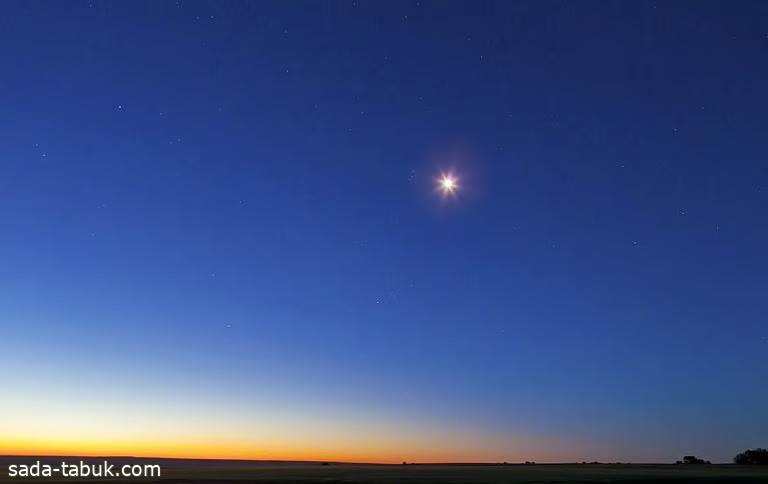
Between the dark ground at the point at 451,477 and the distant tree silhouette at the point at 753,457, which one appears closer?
the dark ground at the point at 451,477

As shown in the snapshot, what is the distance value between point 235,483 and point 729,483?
43793mm

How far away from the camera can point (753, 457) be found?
15675 centimetres

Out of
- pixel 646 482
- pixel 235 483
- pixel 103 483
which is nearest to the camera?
pixel 103 483

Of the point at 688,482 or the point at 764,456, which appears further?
the point at 764,456

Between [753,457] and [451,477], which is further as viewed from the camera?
[753,457]

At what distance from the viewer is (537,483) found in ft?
181

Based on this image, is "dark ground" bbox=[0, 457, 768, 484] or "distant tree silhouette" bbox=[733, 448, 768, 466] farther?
"distant tree silhouette" bbox=[733, 448, 768, 466]

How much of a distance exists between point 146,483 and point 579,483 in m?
38.3

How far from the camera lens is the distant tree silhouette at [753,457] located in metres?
154

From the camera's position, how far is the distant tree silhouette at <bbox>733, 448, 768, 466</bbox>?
153625 mm

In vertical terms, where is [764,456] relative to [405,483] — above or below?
below

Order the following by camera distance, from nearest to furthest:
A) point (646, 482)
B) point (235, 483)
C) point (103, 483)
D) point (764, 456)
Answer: point (103, 483), point (235, 483), point (646, 482), point (764, 456)

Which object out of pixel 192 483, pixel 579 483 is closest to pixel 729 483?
pixel 579 483

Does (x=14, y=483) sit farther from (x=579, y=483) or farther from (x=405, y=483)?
(x=579, y=483)
